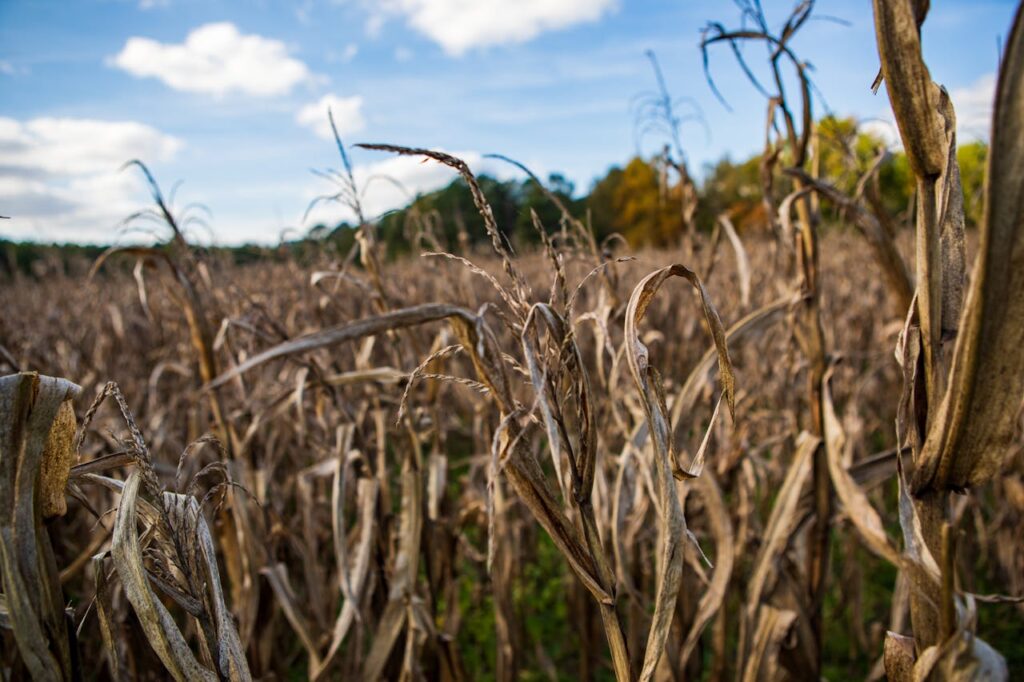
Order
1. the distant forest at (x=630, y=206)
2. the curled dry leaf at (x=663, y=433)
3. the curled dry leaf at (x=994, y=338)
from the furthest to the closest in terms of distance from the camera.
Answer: the distant forest at (x=630, y=206) → the curled dry leaf at (x=663, y=433) → the curled dry leaf at (x=994, y=338)

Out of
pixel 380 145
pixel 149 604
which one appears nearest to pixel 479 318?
pixel 380 145

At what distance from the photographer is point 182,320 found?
3336 millimetres

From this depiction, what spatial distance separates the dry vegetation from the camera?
2.27ft

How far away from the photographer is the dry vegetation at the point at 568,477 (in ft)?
2.27

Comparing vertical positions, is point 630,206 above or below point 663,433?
above

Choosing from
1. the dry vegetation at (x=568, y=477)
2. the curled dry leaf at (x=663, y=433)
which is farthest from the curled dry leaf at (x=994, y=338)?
the curled dry leaf at (x=663, y=433)

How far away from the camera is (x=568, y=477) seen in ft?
2.44

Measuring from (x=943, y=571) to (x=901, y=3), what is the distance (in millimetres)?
573

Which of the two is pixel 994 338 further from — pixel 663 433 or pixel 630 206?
pixel 630 206

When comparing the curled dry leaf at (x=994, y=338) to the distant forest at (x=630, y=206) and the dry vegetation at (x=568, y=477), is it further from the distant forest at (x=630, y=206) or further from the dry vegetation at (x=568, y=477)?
the distant forest at (x=630, y=206)

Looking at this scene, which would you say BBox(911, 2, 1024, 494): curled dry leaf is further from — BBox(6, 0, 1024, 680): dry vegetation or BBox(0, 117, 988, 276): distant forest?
BBox(0, 117, 988, 276): distant forest

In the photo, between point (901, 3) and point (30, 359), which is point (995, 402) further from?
point (30, 359)

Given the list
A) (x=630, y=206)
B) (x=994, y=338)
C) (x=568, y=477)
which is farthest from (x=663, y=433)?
(x=630, y=206)

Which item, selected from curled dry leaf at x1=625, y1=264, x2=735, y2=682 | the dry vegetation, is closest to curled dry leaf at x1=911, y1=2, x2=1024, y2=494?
the dry vegetation
